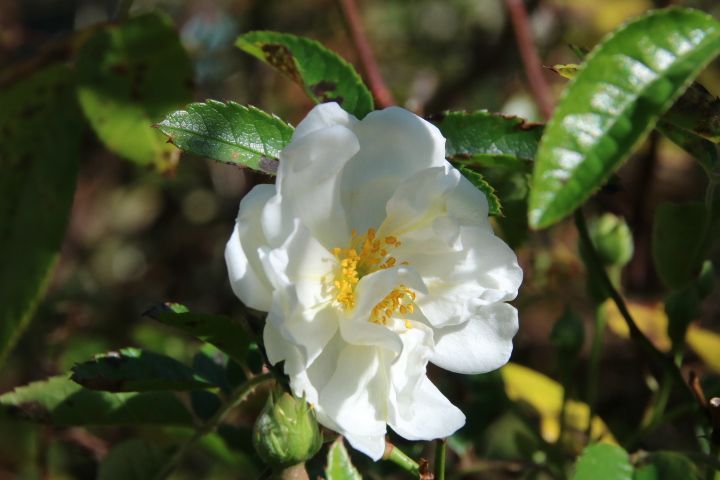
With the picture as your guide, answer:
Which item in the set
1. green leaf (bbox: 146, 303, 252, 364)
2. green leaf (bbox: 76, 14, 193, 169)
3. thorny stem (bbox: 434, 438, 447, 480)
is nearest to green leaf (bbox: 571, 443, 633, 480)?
thorny stem (bbox: 434, 438, 447, 480)

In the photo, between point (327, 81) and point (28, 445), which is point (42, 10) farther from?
point (327, 81)

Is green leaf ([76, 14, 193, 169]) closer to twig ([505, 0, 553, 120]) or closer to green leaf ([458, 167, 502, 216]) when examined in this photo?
green leaf ([458, 167, 502, 216])

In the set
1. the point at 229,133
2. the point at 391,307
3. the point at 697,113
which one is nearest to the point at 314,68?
the point at 229,133

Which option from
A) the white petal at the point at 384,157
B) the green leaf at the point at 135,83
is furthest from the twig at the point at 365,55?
the white petal at the point at 384,157

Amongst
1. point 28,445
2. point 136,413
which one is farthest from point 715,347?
point 28,445

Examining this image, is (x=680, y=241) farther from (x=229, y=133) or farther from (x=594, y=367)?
(x=229, y=133)
